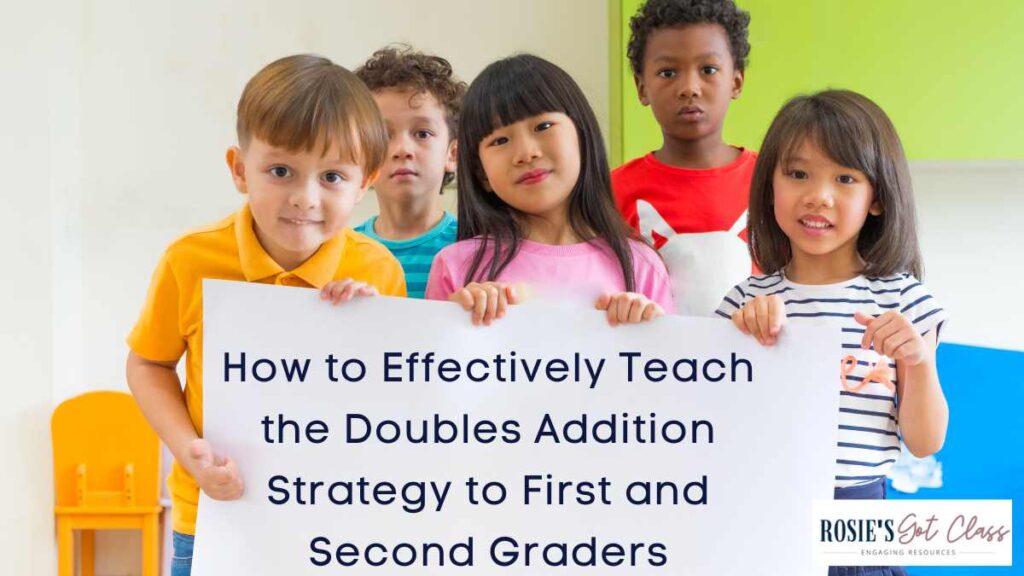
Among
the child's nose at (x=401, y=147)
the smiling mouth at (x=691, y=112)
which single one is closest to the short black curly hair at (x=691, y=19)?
the smiling mouth at (x=691, y=112)

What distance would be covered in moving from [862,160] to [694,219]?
383mm

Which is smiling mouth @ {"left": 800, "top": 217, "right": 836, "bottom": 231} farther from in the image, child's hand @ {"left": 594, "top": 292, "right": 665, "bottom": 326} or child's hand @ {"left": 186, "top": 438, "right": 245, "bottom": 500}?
child's hand @ {"left": 186, "top": 438, "right": 245, "bottom": 500}

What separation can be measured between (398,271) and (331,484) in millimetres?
311

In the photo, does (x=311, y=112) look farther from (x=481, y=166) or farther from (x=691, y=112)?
(x=691, y=112)

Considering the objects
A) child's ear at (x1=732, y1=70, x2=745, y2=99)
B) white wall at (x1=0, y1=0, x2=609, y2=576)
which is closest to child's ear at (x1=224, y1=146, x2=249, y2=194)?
child's ear at (x1=732, y1=70, x2=745, y2=99)

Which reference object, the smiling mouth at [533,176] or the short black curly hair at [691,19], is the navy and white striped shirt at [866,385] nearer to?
the smiling mouth at [533,176]

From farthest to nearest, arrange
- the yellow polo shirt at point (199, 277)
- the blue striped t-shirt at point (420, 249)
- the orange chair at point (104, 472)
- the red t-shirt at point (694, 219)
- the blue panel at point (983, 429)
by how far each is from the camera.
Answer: the orange chair at point (104, 472)
the blue panel at point (983, 429)
the blue striped t-shirt at point (420, 249)
the red t-shirt at point (694, 219)
the yellow polo shirt at point (199, 277)

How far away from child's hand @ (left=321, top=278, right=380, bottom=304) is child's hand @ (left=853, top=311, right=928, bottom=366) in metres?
0.60

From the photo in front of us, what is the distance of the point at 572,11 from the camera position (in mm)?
3113

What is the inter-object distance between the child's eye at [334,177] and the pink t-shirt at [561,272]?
213 mm

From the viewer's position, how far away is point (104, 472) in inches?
117

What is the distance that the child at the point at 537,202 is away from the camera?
4.65ft

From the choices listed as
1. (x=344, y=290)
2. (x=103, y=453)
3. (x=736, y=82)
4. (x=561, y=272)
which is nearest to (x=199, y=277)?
(x=344, y=290)

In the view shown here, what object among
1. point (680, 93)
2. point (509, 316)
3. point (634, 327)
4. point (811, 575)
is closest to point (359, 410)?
point (509, 316)
